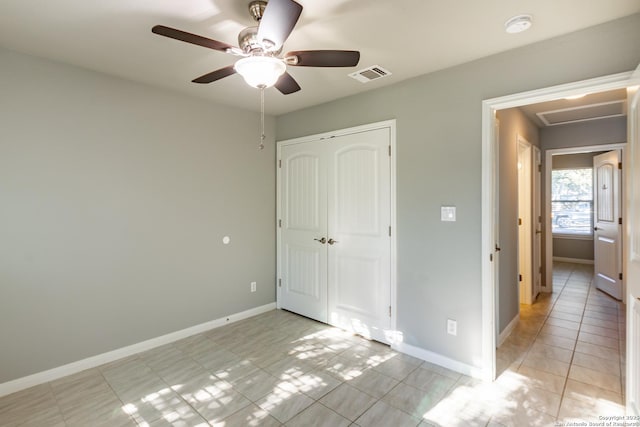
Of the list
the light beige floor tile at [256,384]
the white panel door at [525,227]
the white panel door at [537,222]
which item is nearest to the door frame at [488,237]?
the light beige floor tile at [256,384]

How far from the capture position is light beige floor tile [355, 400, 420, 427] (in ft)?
6.55

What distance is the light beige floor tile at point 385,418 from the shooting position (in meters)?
2.00

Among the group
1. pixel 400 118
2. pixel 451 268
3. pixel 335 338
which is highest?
pixel 400 118

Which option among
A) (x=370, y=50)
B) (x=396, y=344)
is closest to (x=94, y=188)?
(x=370, y=50)

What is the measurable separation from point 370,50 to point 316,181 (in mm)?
1617

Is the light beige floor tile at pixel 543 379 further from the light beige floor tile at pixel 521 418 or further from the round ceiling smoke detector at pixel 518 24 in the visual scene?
the round ceiling smoke detector at pixel 518 24

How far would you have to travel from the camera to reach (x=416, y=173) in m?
2.84

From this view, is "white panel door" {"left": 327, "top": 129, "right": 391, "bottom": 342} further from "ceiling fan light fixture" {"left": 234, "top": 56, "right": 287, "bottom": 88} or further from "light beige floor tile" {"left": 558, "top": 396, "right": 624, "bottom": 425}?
"ceiling fan light fixture" {"left": 234, "top": 56, "right": 287, "bottom": 88}

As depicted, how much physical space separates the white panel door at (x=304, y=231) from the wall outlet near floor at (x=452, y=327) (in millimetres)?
1383

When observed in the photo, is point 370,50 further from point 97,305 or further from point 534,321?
point 534,321

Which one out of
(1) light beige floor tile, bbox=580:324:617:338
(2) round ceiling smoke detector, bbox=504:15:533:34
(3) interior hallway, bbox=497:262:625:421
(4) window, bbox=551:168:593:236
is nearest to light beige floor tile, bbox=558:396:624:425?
(3) interior hallway, bbox=497:262:625:421

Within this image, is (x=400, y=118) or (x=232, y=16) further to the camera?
(x=400, y=118)

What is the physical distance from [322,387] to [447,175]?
1931 millimetres

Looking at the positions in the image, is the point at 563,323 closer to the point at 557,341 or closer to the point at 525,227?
the point at 557,341
